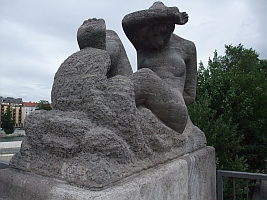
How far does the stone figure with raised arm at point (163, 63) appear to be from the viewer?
2102 millimetres

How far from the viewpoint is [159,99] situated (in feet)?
7.00

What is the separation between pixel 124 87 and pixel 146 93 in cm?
36

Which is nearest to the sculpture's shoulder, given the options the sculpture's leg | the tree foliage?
the sculpture's leg

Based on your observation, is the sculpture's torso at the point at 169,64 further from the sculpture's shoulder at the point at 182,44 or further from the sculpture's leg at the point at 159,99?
the sculpture's leg at the point at 159,99

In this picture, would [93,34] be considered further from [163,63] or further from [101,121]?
[163,63]

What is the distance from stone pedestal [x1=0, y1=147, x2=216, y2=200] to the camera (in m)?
1.32

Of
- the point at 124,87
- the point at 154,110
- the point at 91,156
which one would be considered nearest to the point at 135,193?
the point at 91,156

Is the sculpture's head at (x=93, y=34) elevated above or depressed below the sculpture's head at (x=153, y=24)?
below

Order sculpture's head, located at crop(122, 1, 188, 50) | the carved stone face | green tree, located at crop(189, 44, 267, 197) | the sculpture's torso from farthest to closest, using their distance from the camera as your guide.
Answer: green tree, located at crop(189, 44, 267, 197) → the sculpture's torso → the carved stone face → sculpture's head, located at crop(122, 1, 188, 50)

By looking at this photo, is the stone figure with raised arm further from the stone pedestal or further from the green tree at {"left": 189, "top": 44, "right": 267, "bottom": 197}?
the green tree at {"left": 189, "top": 44, "right": 267, "bottom": 197}

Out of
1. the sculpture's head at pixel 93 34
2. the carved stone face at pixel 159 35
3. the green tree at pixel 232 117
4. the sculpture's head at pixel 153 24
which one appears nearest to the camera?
the sculpture's head at pixel 93 34

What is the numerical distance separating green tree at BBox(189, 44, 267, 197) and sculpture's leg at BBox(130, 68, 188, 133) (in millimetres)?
5032

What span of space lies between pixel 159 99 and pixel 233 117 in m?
7.43

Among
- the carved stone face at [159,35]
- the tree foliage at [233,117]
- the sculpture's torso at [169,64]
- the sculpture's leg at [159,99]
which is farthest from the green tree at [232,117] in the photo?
the sculpture's leg at [159,99]
